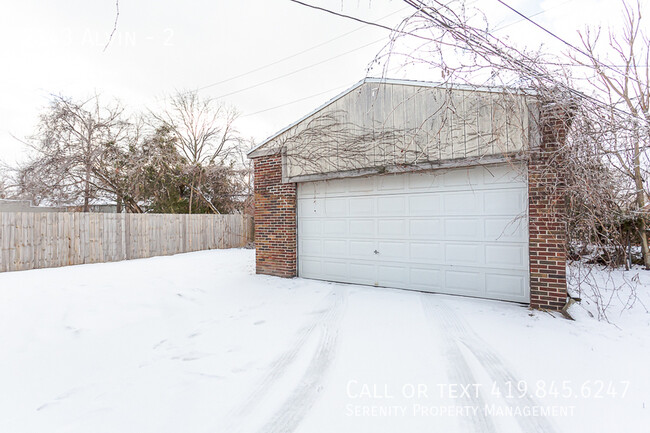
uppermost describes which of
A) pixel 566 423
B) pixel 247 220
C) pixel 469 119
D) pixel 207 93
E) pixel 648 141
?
pixel 207 93

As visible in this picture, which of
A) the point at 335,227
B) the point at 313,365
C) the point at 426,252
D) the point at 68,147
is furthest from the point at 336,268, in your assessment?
the point at 68,147

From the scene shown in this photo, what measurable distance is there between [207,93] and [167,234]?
1023 centimetres

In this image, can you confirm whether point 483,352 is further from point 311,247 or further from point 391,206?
point 311,247

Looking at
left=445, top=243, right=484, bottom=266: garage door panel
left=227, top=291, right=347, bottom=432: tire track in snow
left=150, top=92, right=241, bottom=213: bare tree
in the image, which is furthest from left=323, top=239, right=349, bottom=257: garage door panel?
left=150, top=92, right=241, bottom=213: bare tree

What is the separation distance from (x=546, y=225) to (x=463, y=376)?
2769 mm

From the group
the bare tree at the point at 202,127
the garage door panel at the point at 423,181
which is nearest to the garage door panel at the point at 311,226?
the garage door panel at the point at 423,181

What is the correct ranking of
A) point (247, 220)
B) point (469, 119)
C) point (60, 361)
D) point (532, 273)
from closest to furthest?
point (60, 361) < point (532, 273) < point (469, 119) < point (247, 220)

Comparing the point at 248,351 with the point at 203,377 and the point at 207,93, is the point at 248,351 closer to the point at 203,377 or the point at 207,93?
the point at 203,377

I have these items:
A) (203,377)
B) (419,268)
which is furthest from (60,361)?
(419,268)

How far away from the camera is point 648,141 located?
3.19 meters

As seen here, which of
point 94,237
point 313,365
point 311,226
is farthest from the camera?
point 94,237

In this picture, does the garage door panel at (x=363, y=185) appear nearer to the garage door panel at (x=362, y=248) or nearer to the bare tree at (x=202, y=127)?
the garage door panel at (x=362, y=248)

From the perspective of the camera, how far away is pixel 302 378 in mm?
2576

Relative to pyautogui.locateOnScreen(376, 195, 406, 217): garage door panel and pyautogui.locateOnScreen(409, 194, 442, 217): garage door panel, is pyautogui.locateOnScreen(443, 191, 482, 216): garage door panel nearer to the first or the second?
pyautogui.locateOnScreen(409, 194, 442, 217): garage door panel
